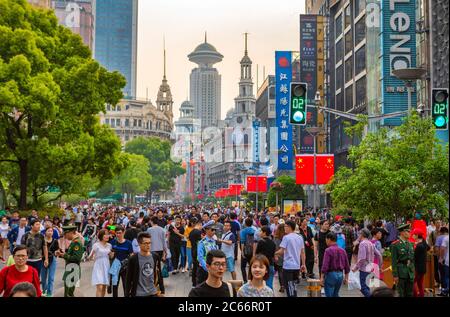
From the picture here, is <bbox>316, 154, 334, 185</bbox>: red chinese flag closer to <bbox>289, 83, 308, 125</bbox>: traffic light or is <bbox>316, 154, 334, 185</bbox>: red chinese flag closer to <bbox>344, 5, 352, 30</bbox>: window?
<bbox>344, 5, 352, 30</bbox>: window

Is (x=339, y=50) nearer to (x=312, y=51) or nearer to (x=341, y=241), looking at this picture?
(x=312, y=51)

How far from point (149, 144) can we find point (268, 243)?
9986 cm

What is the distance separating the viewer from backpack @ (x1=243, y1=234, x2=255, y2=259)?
15.0 metres

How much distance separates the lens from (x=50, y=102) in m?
30.3

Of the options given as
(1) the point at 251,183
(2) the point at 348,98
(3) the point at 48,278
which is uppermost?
(2) the point at 348,98

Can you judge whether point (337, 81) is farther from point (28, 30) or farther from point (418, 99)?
point (28, 30)

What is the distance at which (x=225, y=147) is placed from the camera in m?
169

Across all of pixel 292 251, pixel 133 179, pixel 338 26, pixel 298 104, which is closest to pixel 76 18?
pixel 133 179

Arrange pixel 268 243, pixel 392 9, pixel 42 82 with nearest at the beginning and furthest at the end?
pixel 268 243 → pixel 42 82 → pixel 392 9

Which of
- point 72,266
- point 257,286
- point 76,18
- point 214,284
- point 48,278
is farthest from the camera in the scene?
point 76,18

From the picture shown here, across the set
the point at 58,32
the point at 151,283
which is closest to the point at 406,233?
A: the point at 151,283

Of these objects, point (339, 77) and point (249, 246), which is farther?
point (339, 77)

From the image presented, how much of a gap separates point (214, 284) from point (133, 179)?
275ft

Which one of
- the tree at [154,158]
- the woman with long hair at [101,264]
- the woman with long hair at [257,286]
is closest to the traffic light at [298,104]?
the woman with long hair at [101,264]
